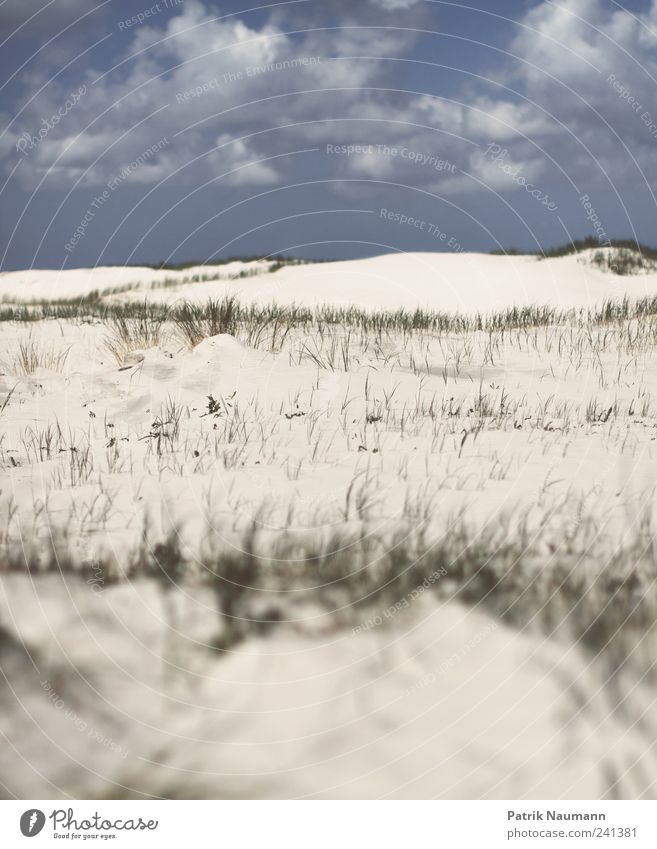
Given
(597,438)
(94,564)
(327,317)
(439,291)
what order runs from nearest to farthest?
(94,564)
(597,438)
(327,317)
(439,291)

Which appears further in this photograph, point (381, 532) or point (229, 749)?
point (381, 532)

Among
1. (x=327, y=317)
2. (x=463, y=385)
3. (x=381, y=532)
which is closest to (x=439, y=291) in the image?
(x=327, y=317)

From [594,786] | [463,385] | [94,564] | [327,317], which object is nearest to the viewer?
[594,786]

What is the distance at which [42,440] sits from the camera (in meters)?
4.35

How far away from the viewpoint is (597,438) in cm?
428

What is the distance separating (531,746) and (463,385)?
3807 millimetres

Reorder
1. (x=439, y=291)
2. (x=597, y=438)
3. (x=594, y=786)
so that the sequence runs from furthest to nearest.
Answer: (x=439, y=291) < (x=597, y=438) < (x=594, y=786)

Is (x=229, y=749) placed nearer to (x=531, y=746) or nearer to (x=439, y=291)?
(x=531, y=746)

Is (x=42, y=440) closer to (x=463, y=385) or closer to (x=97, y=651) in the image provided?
(x=97, y=651)

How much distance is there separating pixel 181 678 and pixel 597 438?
2820 mm

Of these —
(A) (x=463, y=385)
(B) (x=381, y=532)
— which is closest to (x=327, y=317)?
(A) (x=463, y=385)

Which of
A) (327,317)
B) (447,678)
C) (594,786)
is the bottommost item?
(594,786)

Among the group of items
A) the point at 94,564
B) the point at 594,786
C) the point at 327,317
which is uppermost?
the point at 327,317

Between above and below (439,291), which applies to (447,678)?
below
